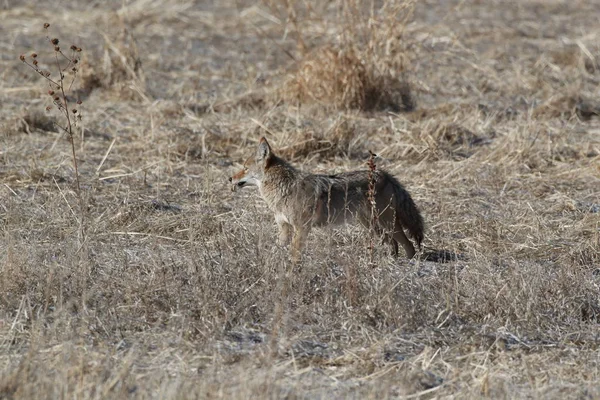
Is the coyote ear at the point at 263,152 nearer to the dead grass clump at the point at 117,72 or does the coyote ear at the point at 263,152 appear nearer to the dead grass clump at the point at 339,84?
the dead grass clump at the point at 339,84

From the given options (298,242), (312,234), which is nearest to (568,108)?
(312,234)

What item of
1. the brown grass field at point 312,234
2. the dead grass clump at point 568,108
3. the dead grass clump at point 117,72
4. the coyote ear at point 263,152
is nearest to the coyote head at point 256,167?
the coyote ear at point 263,152

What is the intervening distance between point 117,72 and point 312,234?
594 cm

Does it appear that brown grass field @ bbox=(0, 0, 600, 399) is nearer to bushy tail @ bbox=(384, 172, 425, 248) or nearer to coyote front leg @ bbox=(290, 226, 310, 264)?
coyote front leg @ bbox=(290, 226, 310, 264)

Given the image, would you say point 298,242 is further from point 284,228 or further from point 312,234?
point 284,228

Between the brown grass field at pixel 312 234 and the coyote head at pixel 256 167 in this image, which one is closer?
the brown grass field at pixel 312 234

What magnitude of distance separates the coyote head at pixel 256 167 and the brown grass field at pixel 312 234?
281 millimetres

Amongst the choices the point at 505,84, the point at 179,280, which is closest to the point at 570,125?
the point at 505,84

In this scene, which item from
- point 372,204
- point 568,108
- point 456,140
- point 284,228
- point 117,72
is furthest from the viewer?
point 117,72

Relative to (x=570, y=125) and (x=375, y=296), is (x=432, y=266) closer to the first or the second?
(x=375, y=296)

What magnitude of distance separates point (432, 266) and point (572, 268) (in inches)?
39.2

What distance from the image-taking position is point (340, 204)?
7.88 m

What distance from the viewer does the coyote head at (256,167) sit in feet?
27.0

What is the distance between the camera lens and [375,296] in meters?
6.59
